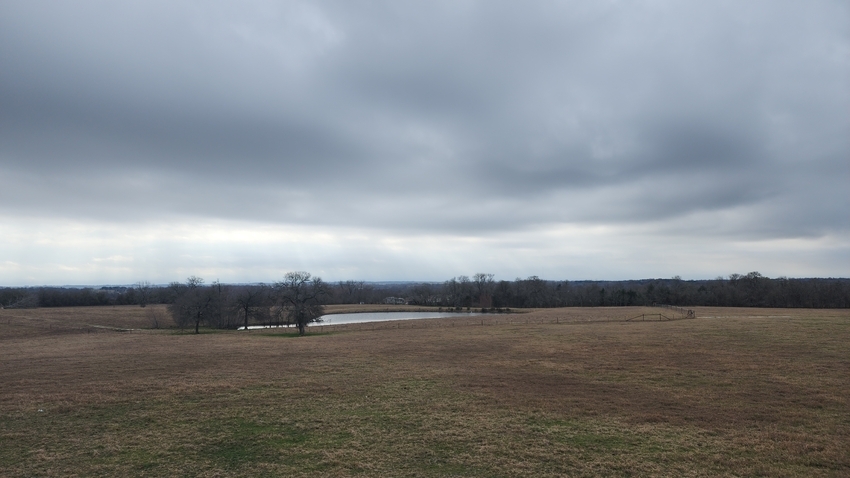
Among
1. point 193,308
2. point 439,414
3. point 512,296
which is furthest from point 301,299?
point 512,296

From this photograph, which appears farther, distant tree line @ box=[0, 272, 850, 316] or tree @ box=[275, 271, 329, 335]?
distant tree line @ box=[0, 272, 850, 316]

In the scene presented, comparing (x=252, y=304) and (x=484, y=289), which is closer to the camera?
(x=252, y=304)

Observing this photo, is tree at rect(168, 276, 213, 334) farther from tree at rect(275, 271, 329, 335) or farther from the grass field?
the grass field

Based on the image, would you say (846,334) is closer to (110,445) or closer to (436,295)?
(110,445)

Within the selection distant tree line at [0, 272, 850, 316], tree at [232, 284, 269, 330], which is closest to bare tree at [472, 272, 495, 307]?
distant tree line at [0, 272, 850, 316]

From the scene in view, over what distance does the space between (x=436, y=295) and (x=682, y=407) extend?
131 meters

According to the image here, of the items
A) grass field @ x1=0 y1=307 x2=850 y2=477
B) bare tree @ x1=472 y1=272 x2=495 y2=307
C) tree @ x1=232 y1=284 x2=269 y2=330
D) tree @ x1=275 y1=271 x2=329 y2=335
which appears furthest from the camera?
bare tree @ x1=472 y1=272 x2=495 y2=307

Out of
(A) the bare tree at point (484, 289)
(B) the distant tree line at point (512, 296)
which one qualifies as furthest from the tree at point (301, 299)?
(A) the bare tree at point (484, 289)

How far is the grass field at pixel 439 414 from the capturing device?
10.1 metres

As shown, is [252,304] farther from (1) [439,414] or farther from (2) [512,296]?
(2) [512,296]

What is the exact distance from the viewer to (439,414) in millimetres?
13789

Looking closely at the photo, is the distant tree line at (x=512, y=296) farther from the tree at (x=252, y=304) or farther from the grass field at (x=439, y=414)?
the grass field at (x=439, y=414)

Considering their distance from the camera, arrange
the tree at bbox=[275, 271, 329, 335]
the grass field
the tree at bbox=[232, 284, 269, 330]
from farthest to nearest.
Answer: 1. the tree at bbox=[232, 284, 269, 330]
2. the tree at bbox=[275, 271, 329, 335]
3. the grass field

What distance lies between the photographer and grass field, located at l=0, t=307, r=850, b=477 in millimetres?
10078
